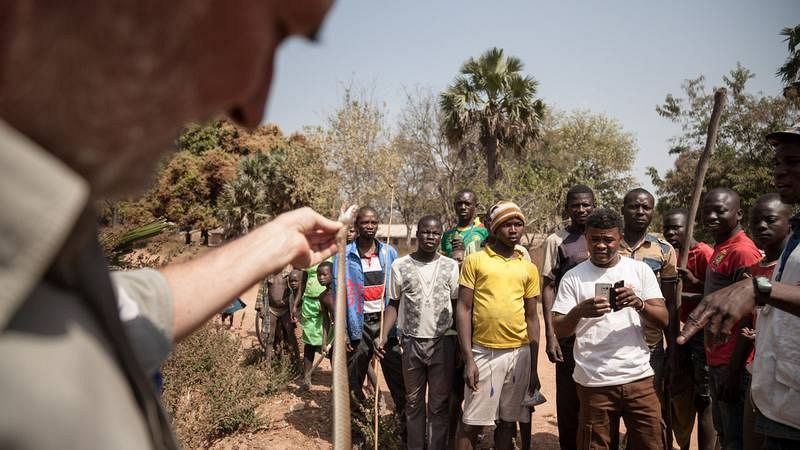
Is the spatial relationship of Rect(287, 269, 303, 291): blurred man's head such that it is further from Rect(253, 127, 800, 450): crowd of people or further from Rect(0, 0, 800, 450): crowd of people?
Rect(0, 0, 800, 450): crowd of people

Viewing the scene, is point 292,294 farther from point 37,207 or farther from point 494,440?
point 37,207

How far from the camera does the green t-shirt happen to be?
20.1ft

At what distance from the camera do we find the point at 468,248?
6086 millimetres

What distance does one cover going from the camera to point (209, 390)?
224 inches

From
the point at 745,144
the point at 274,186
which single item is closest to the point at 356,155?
the point at 274,186

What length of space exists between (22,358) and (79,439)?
92 millimetres

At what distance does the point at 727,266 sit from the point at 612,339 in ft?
4.63

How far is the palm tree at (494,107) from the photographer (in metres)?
21.1

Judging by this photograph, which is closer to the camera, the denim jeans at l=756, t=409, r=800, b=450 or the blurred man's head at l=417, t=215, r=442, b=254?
the denim jeans at l=756, t=409, r=800, b=450

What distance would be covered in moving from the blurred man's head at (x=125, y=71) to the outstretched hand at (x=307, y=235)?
0.90m

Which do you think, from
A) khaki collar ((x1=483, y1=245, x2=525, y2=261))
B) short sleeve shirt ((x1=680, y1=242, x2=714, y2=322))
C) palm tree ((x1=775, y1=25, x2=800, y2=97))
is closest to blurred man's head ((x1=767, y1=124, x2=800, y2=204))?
khaki collar ((x1=483, y1=245, x2=525, y2=261))

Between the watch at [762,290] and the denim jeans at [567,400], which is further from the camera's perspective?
the denim jeans at [567,400]

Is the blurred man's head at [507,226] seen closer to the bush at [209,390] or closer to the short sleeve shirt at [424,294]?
the short sleeve shirt at [424,294]

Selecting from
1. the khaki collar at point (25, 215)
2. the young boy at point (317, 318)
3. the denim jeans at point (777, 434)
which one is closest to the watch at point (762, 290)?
the denim jeans at point (777, 434)
